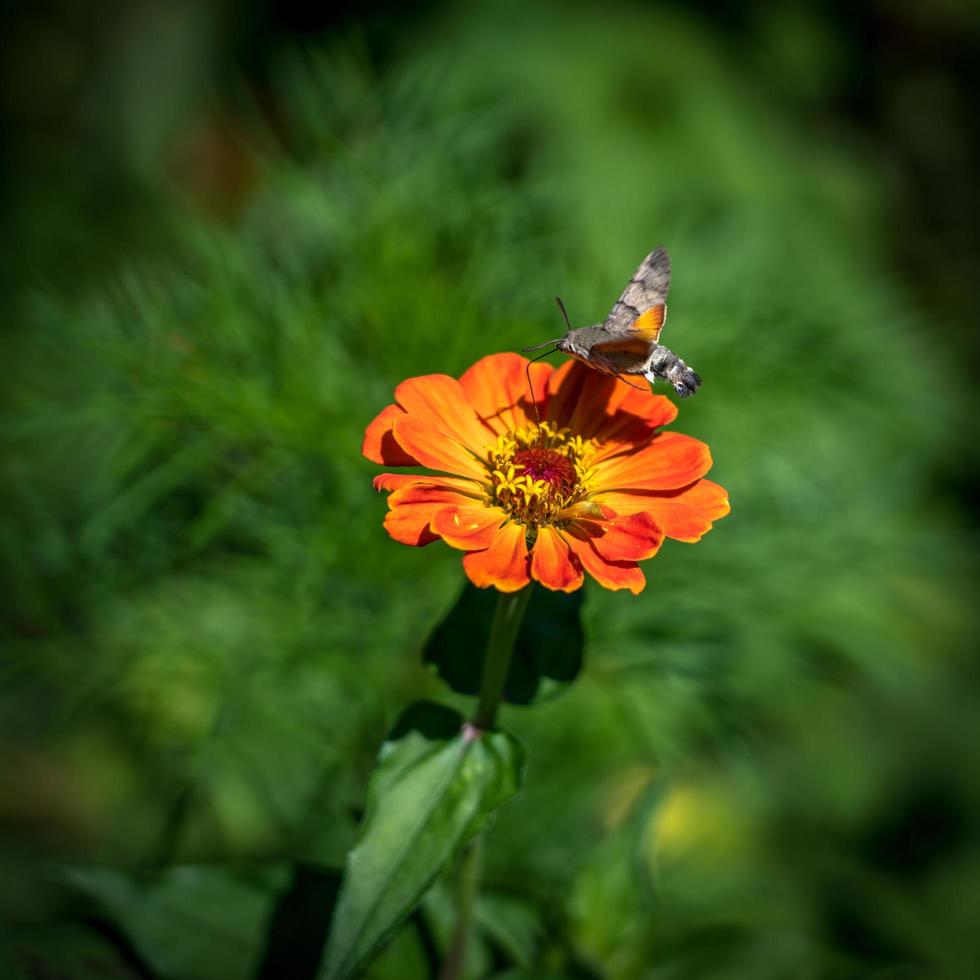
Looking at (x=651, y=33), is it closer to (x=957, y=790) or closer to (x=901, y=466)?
(x=901, y=466)

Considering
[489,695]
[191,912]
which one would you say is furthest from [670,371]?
[191,912]

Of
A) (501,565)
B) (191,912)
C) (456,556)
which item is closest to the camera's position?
(501,565)

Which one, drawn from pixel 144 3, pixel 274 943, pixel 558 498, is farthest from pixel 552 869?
pixel 144 3

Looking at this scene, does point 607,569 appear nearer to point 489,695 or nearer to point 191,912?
point 489,695

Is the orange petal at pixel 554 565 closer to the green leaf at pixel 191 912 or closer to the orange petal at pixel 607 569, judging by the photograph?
the orange petal at pixel 607 569

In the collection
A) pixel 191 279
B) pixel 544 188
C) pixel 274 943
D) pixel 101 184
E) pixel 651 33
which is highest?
pixel 651 33

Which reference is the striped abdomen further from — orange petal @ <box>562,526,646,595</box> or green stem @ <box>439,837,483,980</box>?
green stem @ <box>439,837,483,980</box>

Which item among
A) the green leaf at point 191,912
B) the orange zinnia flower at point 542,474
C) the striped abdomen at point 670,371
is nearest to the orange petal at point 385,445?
the orange zinnia flower at point 542,474
